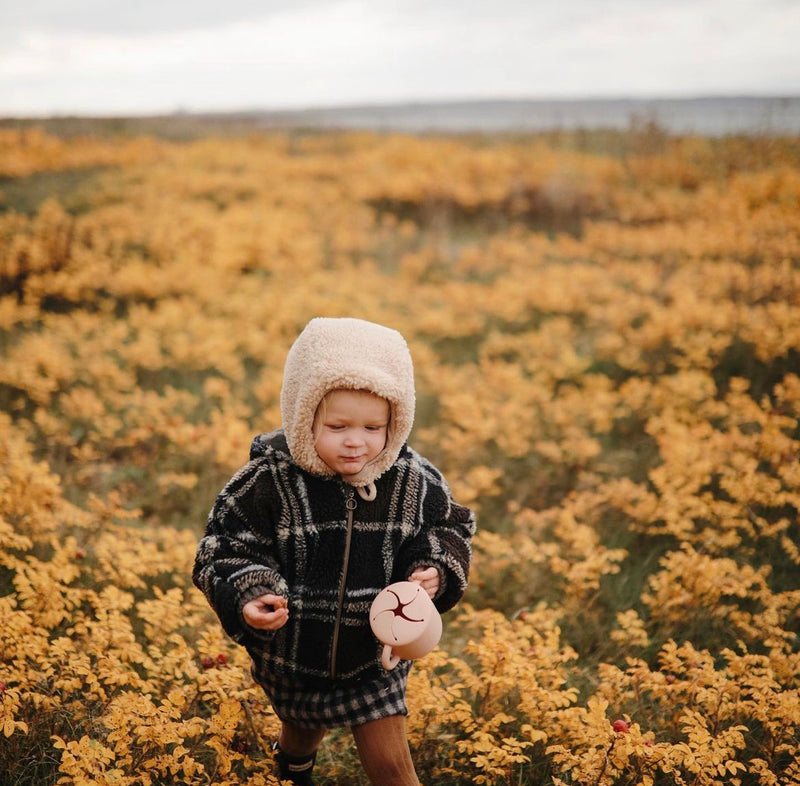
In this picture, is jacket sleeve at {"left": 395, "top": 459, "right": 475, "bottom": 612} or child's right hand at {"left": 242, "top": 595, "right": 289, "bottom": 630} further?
jacket sleeve at {"left": 395, "top": 459, "right": 475, "bottom": 612}

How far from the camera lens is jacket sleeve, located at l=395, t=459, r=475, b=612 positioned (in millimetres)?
1909

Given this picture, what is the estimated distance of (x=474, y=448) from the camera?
15.3ft

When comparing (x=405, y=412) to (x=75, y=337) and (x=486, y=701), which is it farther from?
(x=75, y=337)

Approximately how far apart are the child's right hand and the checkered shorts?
1.09ft

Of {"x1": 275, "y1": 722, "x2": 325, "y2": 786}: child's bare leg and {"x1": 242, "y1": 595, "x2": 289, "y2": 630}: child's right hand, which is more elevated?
{"x1": 242, "y1": 595, "x2": 289, "y2": 630}: child's right hand

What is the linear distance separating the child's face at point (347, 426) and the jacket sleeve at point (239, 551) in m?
0.20

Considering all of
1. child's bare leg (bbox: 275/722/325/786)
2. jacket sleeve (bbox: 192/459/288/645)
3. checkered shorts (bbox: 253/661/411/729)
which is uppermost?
jacket sleeve (bbox: 192/459/288/645)

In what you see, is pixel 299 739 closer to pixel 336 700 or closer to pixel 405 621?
pixel 336 700

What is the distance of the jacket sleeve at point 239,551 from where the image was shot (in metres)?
1.75

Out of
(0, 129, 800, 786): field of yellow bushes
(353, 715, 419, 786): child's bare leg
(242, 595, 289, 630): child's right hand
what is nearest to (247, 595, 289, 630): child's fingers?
(242, 595, 289, 630): child's right hand

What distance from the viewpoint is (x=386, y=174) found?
12.6m

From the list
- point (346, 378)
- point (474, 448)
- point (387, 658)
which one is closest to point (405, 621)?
point (387, 658)

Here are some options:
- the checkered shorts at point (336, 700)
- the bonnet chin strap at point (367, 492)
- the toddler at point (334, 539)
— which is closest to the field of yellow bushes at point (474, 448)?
the checkered shorts at point (336, 700)

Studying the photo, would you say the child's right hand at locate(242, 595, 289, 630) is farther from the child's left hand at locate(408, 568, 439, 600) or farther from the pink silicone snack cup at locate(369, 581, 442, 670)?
the child's left hand at locate(408, 568, 439, 600)
